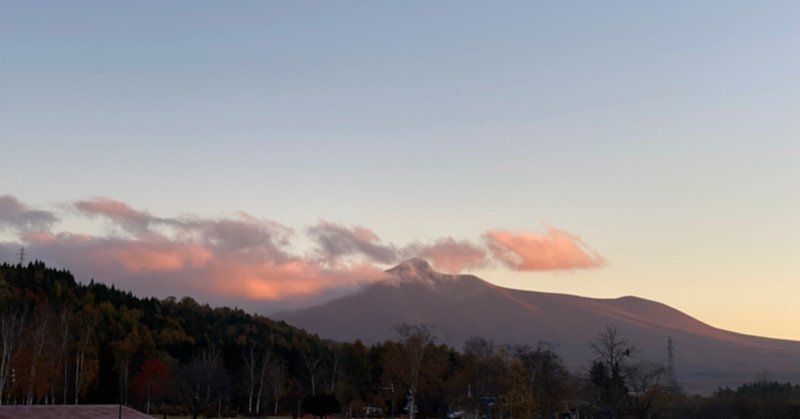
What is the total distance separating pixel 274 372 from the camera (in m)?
103

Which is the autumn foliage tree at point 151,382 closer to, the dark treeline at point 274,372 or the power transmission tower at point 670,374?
the dark treeline at point 274,372

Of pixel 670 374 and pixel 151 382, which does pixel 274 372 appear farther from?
pixel 670 374

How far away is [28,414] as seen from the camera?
6181 cm

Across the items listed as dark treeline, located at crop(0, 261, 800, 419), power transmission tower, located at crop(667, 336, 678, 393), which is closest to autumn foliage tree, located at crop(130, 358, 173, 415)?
dark treeline, located at crop(0, 261, 800, 419)

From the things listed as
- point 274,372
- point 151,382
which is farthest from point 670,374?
point 151,382

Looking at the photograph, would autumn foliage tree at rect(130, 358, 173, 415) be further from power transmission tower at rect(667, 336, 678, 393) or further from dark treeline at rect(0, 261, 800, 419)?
power transmission tower at rect(667, 336, 678, 393)

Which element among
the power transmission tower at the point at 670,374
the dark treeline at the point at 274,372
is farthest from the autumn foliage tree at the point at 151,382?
the power transmission tower at the point at 670,374

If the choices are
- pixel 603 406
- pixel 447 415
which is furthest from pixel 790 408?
pixel 447 415

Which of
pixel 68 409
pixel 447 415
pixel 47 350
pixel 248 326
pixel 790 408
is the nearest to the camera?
pixel 68 409

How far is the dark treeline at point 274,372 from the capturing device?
82.6 m

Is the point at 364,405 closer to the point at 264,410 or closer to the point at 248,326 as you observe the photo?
the point at 264,410

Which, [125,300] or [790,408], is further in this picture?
[125,300]

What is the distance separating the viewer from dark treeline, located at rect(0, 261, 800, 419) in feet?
271

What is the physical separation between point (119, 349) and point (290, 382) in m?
21.1
